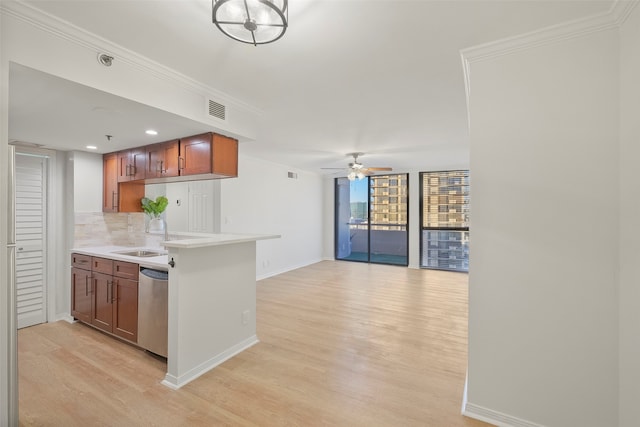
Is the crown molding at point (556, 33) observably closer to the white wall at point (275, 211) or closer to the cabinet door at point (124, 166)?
the cabinet door at point (124, 166)

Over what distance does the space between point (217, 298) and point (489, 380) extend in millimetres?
2212

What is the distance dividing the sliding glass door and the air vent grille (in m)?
5.51

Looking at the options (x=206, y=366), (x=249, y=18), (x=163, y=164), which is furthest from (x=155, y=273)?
(x=249, y=18)

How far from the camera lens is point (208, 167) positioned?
9.19ft

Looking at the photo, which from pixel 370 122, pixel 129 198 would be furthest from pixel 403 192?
pixel 129 198

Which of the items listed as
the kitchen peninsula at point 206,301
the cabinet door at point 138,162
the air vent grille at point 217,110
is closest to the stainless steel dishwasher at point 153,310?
the kitchen peninsula at point 206,301

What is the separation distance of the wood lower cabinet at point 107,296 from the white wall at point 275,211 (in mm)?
1951

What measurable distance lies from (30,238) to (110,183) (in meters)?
1.07

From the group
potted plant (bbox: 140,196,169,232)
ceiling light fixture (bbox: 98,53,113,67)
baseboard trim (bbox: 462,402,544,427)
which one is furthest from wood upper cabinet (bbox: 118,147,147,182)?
baseboard trim (bbox: 462,402,544,427)

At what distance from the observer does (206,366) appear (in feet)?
8.20

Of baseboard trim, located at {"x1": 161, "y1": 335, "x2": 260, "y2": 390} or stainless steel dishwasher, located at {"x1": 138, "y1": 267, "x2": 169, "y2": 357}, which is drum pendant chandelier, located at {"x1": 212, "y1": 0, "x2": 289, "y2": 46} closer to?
stainless steel dishwasher, located at {"x1": 138, "y1": 267, "x2": 169, "y2": 357}

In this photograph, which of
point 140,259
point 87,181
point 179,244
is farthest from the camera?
point 87,181

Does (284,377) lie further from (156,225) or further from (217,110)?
(156,225)

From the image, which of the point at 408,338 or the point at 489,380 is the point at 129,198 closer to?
the point at 408,338
